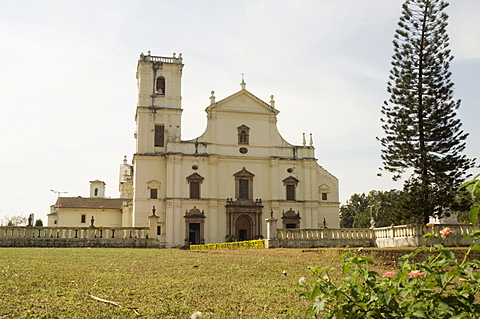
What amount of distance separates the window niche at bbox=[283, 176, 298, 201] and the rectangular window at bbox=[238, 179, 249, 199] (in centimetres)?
302

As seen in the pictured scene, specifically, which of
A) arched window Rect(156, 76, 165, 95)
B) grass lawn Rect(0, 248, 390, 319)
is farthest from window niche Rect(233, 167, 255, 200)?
grass lawn Rect(0, 248, 390, 319)

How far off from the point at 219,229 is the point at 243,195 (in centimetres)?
314

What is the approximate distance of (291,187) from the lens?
39.3 meters

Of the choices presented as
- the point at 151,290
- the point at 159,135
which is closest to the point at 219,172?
the point at 159,135

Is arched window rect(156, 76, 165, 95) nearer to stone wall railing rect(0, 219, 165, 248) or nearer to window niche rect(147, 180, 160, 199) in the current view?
window niche rect(147, 180, 160, 199)

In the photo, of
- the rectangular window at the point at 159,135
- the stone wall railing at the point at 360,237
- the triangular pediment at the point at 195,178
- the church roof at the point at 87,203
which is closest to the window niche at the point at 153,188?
the triangular pediment at the point at 195,178

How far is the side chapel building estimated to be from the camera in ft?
122

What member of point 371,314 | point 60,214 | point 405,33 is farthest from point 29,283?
point 60,214

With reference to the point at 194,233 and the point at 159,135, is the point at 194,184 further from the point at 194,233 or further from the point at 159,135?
the point at 159,135

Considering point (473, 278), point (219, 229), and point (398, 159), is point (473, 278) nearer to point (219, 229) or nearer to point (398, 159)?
point (398, 159)

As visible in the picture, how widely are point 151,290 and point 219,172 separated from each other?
31147mm

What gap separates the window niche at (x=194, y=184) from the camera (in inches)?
1476

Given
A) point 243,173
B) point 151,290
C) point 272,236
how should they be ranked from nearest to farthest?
point 151,290 → point 272,236 → point 243,173

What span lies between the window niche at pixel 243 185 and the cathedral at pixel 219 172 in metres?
0.08
